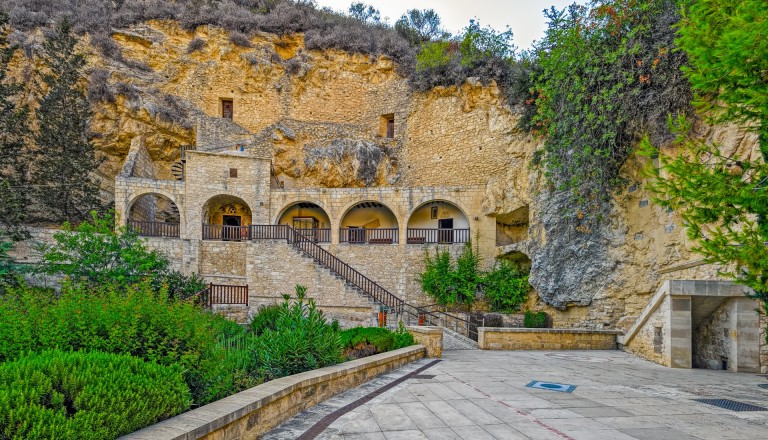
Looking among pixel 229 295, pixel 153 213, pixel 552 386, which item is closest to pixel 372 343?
pixel 552 386

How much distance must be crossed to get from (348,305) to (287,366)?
10.1 meters

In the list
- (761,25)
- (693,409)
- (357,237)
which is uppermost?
(761,25)

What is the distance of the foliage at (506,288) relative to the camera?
51.6 feet

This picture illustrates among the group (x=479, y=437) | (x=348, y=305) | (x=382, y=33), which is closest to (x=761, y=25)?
(x=479, y=437)

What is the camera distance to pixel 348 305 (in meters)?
15.0

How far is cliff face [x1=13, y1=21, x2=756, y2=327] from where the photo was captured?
18.9m

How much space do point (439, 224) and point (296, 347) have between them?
1698cm

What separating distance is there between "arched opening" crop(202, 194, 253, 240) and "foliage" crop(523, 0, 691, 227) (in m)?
14.0

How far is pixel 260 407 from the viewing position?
11.4ft

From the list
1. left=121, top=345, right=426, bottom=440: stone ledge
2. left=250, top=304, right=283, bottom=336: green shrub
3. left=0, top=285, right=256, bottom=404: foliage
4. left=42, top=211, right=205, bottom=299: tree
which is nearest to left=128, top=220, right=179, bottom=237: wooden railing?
left=42, top=211, right=205, bottom=299: tree

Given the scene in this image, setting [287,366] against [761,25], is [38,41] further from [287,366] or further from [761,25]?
[761,25]

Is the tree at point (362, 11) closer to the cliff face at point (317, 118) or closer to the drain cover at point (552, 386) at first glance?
the cliff face at point (317, 118)

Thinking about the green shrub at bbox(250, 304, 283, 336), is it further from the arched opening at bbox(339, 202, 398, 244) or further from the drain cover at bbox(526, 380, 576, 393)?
the drain cover at bbox(526, 380, 576, 393)

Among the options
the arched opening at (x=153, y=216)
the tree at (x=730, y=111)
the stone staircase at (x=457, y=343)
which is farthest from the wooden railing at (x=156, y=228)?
the tree at (x=730, y=111)
